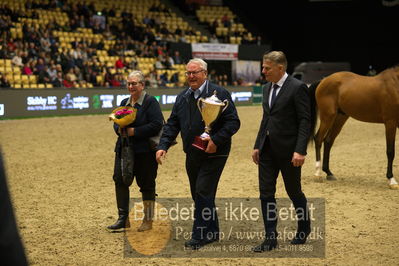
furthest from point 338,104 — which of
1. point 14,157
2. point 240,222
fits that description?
point 14,157

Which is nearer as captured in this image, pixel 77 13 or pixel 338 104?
pixel 338 104

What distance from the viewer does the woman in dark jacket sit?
5621 millimetres

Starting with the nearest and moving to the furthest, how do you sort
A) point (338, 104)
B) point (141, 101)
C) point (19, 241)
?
point (19, 241), point (141, 101), point (338, 104)

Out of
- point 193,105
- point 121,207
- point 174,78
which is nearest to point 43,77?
point 174,78

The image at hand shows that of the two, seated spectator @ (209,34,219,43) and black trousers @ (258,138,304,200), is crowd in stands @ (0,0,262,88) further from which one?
black trousers @ (258,138,304,200)

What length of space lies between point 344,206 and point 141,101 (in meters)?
A: 3.11

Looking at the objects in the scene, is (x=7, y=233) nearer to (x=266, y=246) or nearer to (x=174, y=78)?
(x=266, y=246)

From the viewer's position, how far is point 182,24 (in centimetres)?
3250

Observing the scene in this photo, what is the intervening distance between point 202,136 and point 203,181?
17.6 inches

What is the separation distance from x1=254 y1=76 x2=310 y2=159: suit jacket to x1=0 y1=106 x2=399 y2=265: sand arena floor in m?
1.04

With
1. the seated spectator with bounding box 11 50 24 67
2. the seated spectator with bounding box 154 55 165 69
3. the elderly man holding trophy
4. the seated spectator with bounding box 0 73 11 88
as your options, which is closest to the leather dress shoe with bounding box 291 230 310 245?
the elderly man holding trophy

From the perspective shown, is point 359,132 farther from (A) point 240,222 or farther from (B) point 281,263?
(B) point 281,263

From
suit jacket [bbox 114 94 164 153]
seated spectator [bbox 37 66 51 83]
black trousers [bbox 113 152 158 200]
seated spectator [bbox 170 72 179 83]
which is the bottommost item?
seated spectator [bbox 170 72 179 83]

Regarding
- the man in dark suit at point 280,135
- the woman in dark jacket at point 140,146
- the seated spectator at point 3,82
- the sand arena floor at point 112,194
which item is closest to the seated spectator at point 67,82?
the seated spectator at point 3,82
